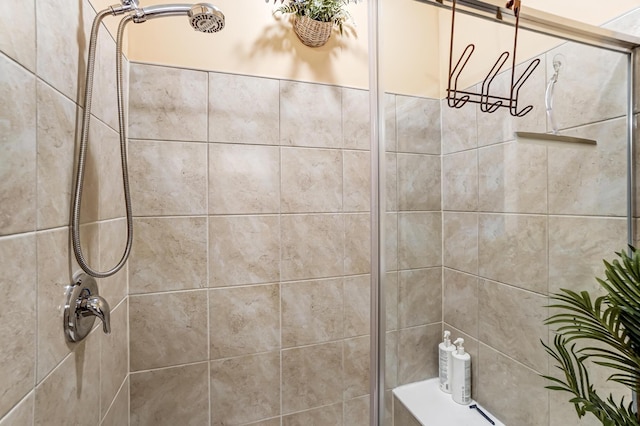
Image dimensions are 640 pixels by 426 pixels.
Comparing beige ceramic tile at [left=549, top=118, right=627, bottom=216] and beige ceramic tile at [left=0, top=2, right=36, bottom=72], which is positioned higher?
beige ceramic tile at [left=0, top=2, right=36, bottom=72]

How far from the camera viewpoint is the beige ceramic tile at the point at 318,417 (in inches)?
43.6

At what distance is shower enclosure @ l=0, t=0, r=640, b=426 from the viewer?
852mm

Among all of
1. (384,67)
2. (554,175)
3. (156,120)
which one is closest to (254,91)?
(156,120)

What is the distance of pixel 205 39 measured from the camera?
1.03 metres

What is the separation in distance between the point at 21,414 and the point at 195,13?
881mm

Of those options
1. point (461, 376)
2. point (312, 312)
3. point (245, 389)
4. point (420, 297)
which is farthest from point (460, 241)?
point (245, 389)

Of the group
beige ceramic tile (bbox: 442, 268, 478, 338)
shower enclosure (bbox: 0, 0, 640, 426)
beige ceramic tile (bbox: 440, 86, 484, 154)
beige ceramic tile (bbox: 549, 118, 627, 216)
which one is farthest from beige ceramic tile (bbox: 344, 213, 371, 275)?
beige ceramic tile (bbox: 549, 118, 627, 216)

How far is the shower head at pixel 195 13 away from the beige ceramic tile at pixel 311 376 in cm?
110

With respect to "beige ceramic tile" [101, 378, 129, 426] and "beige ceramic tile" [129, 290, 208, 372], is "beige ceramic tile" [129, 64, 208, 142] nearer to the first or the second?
"beige ceramic tile" [129, 290, 208, 372]

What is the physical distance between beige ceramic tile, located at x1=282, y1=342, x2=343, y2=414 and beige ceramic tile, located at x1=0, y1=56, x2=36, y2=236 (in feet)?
2.97

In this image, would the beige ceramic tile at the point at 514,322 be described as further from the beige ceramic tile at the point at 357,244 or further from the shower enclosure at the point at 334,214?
the beige ceramic tile at the point at 357,244

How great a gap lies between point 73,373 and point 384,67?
119 cm

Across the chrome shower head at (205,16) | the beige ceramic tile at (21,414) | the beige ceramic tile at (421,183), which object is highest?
the chrome shower head at (205,16)

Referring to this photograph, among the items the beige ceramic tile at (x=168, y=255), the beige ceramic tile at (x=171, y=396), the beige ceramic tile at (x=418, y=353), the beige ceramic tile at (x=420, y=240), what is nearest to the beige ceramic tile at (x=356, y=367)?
the beige ceramic tile at (x=418, y=353)
